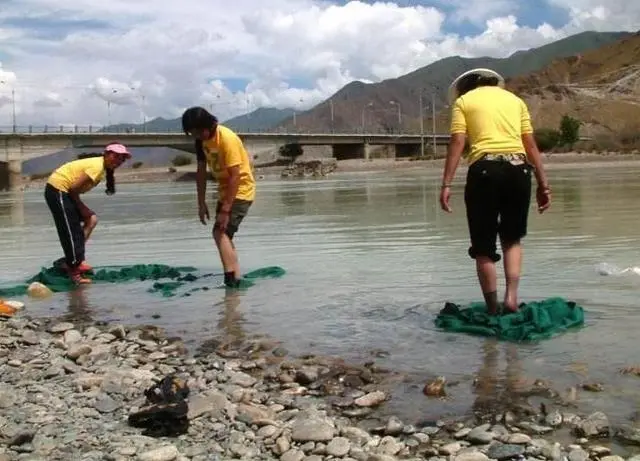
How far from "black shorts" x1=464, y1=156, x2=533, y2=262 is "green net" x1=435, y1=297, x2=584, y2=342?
0.48m

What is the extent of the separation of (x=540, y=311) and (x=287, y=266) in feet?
15.6

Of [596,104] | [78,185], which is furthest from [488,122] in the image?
[596,104]

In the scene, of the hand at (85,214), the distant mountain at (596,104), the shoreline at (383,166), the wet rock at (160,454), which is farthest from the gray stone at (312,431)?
the distant mountain at (596,104)

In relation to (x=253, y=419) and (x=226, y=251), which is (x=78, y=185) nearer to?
(x=226, y=251)

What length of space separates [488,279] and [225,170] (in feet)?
11.2

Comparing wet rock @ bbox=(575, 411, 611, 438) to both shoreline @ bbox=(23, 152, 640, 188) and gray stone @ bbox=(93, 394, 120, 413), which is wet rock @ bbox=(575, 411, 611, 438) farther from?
shoreline @ bbox=(23, 152, 640, 188)

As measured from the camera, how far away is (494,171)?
6.04m

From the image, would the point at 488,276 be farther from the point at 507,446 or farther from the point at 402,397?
the point at 507,446

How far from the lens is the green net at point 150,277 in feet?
29.1

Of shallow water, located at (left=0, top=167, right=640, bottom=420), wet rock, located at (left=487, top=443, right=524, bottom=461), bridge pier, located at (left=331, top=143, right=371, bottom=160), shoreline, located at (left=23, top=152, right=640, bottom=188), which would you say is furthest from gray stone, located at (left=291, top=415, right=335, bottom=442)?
bridge pier, located at (left=331, top=143, right=371, bottom=160)

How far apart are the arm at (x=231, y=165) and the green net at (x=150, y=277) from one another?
932 millimetres

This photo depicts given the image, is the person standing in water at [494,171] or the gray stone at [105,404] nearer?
the gray stone at [105,404]

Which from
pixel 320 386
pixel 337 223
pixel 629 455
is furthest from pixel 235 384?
pixel 337 223

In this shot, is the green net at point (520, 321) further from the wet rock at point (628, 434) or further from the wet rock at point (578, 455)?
the wet rock at point (578, 455)
